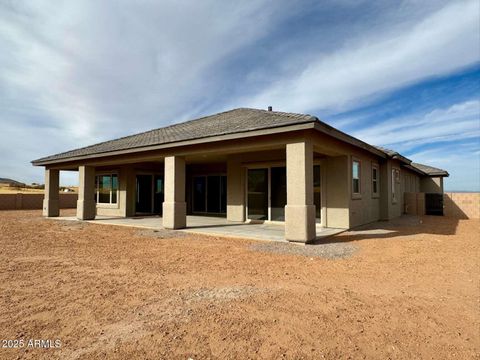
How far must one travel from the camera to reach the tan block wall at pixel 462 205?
16828 mm

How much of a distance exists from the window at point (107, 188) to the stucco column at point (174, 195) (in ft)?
24.7

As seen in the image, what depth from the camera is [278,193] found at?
12.3 m

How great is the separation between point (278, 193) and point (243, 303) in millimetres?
8670

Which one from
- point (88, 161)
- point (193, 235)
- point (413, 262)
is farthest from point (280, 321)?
point (88, 161)

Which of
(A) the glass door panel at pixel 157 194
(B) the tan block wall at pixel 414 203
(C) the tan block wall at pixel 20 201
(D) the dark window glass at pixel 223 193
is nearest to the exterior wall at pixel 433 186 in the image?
(B) the tan block wall at pixel 414 203

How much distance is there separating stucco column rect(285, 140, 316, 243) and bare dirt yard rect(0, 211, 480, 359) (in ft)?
2.68

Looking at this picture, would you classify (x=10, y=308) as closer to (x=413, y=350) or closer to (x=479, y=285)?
(x=413, y=350)

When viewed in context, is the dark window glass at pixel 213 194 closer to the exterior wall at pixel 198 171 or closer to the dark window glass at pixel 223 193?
the dark window glass at pixel 223 193

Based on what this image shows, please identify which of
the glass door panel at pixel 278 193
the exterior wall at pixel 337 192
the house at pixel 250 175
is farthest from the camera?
the glass door panel at pixel 278 193

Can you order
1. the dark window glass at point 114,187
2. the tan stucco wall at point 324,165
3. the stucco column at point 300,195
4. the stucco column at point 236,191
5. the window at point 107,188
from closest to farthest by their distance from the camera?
the stucco column at point 300,195 → the tan stucco wall at point 324,165 → the stucco column at point 236,191 → the dark window glass at point 114,187 → the window at point 107,188

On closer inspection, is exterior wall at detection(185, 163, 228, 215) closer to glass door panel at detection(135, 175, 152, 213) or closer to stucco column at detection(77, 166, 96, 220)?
glass door panel at detection(135, 175, 152, 213)

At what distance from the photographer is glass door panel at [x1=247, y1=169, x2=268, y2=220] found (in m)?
12.8

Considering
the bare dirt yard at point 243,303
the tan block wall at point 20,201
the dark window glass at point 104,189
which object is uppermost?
the dark window glass at point 104,189

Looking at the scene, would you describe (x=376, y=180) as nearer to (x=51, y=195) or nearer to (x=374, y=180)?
(x=374, y=180)
